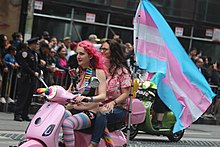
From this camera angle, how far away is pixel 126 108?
769 centimetres

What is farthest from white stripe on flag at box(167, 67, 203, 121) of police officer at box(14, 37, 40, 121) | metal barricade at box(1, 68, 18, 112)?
metal barricade at box(1, 68, 18, 112)

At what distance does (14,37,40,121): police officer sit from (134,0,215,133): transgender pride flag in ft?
17.2

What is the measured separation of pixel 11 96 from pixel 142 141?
4.15m

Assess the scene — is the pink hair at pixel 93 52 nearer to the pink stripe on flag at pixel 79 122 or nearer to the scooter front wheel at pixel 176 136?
the pink stripe on flag at pixel 79 122

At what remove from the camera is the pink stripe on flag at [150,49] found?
8.12m

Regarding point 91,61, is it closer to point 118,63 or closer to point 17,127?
point 118,63

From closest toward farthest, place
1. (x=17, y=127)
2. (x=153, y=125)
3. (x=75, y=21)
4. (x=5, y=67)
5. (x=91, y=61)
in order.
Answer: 1. (x=91, y=61)
2. (x=17, y=127)
3. (x=153, y=125)
4. (x=5, y=67)
5. (x=75, y=21)

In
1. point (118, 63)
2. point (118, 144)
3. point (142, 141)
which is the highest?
point (118, 63)

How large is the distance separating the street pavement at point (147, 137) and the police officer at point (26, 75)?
0.31m

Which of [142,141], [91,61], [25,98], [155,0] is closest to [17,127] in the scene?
[25,98]

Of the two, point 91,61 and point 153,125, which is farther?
point 153,125

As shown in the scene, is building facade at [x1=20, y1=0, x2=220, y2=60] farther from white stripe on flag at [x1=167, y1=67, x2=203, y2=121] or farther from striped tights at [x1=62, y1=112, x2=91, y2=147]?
striped tights at [x1=62, y1=112, x2=91, y2=147]

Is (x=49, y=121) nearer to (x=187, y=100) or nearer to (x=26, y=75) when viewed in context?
(x=187, y=100)

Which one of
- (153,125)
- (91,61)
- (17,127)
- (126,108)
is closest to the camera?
(91,61)
